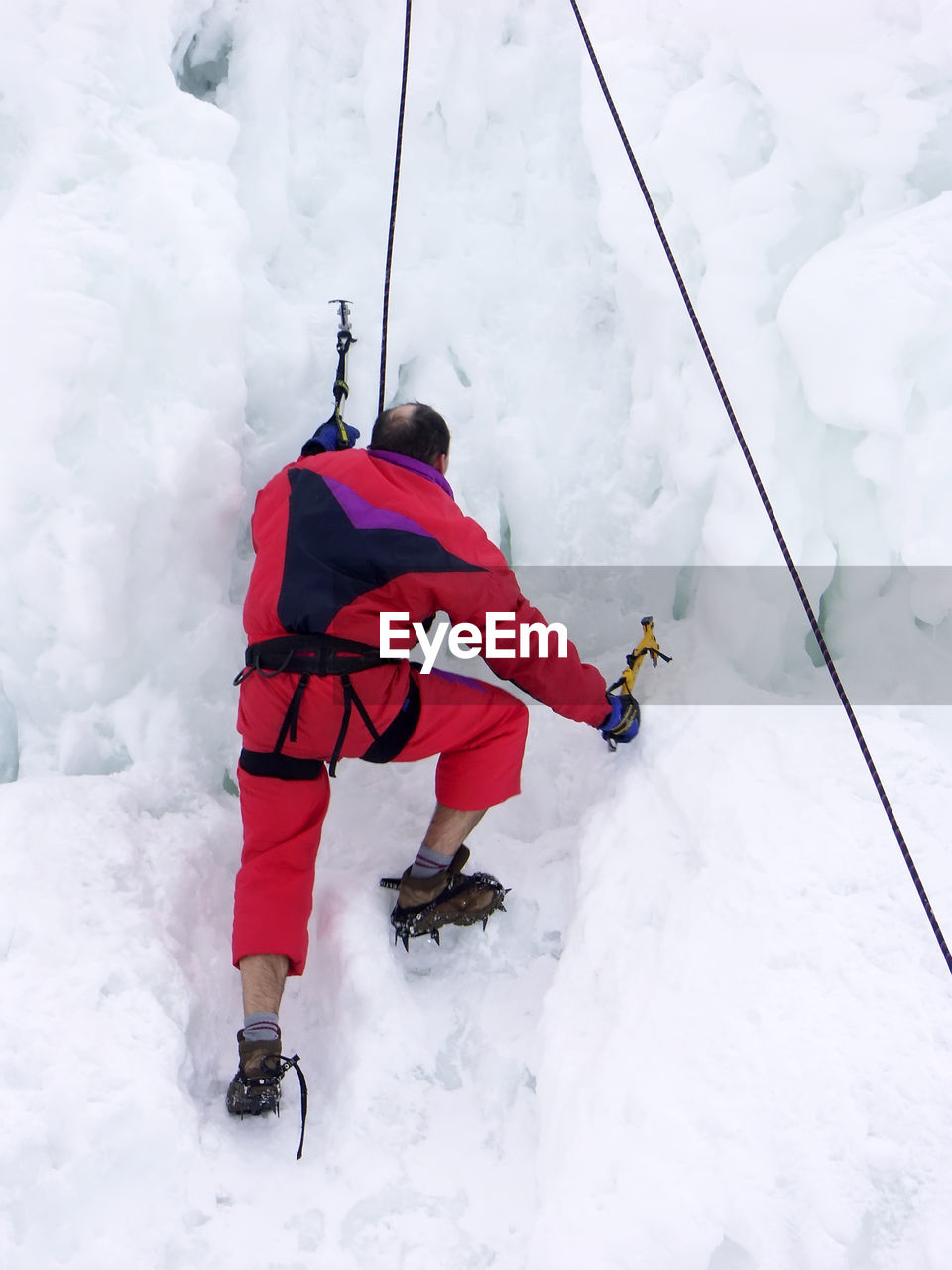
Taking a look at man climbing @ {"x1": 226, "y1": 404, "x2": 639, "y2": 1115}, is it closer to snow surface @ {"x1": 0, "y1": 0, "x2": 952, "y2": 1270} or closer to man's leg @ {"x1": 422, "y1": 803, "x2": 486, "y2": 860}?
man's leg @ {"x1": 422, "y1": 803, "x2": 486, "y2": 860}

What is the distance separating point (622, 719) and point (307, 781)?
73 cm

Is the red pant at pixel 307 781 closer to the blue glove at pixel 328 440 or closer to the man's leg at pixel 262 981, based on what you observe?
the man's leg at pixel 262 981

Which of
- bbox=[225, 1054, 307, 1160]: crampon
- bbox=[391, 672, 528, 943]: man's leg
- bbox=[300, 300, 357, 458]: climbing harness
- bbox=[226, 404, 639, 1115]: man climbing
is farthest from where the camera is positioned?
bbox=[300, 300, 357, 458]: climbing harness

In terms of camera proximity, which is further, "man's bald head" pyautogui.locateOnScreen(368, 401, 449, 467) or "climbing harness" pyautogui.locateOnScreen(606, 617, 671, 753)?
"climbing harness" pyautogui.locateOnScreen(606, 617, 671, 753)

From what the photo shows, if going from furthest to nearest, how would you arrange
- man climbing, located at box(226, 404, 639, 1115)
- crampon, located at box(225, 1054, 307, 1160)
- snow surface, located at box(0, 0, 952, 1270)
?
man climbing, located at box(226, 404, 639, 1115) → crampon, located at box(225, 1054, 307, 1160) → snow surface, located at box(0, 0, 952, 1270)

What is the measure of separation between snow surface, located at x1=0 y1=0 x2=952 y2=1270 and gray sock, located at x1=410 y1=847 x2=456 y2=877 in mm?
151

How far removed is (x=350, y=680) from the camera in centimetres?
180

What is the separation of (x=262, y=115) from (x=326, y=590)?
1648 mm

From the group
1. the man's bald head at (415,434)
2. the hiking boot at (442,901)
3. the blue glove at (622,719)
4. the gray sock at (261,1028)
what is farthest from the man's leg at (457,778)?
the man's bald head at (415,434)

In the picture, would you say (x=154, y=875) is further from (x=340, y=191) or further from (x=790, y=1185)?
(x=340, y=191)

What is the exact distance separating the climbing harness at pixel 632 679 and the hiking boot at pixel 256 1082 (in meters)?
0.99

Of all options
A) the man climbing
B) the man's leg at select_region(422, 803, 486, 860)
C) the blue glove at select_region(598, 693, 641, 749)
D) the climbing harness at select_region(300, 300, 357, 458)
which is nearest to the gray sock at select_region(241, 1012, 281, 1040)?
the man climbing

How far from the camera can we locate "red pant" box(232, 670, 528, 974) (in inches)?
69.9

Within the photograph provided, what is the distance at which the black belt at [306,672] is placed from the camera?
5.84 ft
